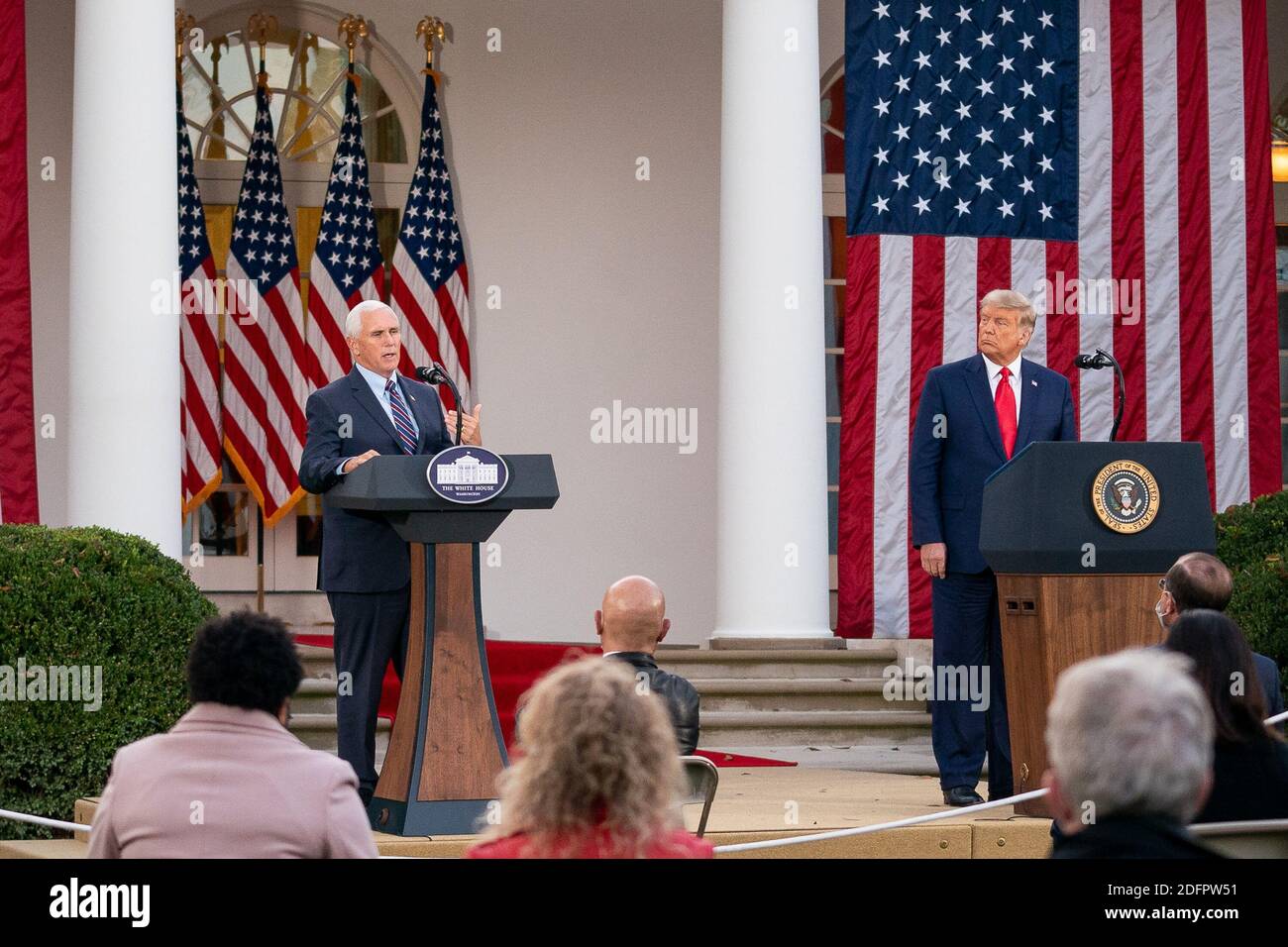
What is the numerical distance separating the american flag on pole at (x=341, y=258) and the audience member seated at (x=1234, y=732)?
9.74 meters

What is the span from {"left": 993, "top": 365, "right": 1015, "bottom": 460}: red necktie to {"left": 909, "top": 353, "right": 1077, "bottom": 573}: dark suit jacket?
4 centimetres

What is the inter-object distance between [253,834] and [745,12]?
8.78 metres

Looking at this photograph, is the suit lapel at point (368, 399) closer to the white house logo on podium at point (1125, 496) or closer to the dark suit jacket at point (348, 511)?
the dark suit jacket at point (348, 511)

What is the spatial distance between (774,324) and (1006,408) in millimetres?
3894

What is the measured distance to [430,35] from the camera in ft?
46.1

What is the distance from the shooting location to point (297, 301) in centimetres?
1341

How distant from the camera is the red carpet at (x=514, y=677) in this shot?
1005 cm

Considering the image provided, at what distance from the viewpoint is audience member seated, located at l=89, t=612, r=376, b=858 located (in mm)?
3539

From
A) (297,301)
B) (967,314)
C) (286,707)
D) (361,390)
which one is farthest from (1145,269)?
Answer: (286,707)

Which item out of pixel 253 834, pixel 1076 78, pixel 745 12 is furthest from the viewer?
pixel 1076 78

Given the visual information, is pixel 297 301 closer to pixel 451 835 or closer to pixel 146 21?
pixel 146 21

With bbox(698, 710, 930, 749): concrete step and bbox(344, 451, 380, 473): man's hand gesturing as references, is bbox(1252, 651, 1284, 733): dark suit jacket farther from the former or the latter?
bbox(698, 710, 930, 749): concrete step

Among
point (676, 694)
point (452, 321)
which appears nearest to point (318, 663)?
point (452, 321)

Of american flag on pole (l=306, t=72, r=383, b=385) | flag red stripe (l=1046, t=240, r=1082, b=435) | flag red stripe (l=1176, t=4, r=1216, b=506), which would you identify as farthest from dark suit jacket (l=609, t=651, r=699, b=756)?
american flag on pole (l=306, t=72, r=383, b=385)
